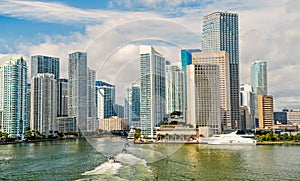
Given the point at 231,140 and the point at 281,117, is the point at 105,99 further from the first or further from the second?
the point at 281,117

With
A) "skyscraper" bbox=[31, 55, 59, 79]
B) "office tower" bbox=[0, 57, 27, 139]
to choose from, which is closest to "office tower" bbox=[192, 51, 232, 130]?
"office tower" bbox=[0, 57, 27, 139]

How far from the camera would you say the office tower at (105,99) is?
567 centimetres

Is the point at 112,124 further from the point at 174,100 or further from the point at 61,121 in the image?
the point at 61,121

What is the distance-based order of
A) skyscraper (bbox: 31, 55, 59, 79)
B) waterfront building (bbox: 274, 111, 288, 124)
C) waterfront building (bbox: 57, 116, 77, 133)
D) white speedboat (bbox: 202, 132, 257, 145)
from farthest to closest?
waterfront building (bbox: 274, 111, 288, 124) → skyscraper (bbox: 31, 55, 59, 79) → waterfront building (bbox: 57, 116, 77, 133) → white speedboat (bbox: 202, 132, 257, 145)

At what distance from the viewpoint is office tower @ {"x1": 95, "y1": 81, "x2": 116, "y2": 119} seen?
5.67m

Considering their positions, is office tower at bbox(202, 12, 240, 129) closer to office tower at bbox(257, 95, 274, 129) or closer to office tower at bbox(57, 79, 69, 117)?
office tower at bbox(257, 95, 274, 129)

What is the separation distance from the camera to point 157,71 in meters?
5.97

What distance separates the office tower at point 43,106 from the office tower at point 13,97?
588cm

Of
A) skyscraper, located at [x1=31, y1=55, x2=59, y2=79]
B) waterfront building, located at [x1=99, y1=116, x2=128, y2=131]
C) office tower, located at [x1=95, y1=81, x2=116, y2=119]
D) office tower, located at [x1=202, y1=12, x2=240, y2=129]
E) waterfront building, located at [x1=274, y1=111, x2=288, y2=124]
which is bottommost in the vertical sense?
waterfront building, located at [x1=274, y1=111, x2=288, y2=124]

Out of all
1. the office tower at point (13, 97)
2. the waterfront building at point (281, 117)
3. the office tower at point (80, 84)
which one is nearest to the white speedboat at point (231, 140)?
the office tower at point (80, 84)

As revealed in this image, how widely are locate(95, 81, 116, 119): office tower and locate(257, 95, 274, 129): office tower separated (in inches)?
1479

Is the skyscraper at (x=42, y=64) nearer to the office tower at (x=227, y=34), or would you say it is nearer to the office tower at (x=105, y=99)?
the office tower at (x=227, y=34)

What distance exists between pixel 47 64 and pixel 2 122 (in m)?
22.2

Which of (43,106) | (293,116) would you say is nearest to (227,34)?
(293,116)
